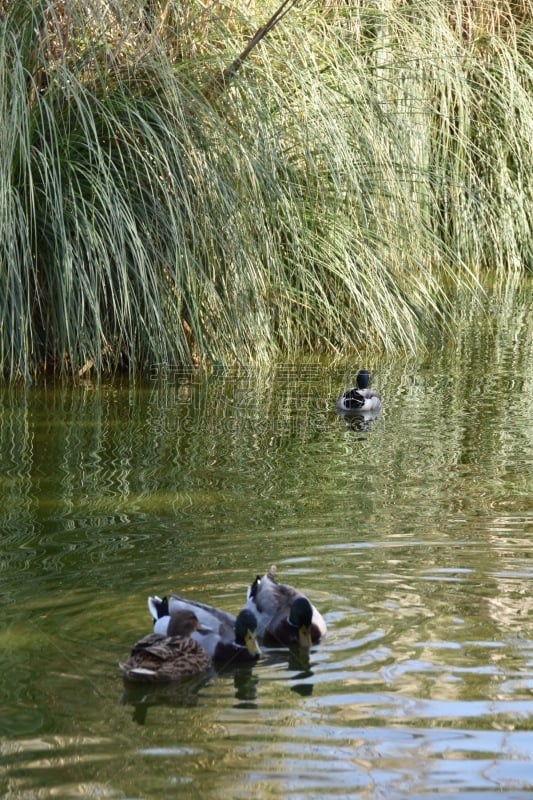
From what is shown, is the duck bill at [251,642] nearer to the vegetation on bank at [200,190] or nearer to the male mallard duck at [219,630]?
the male mallard duck at [219,630]

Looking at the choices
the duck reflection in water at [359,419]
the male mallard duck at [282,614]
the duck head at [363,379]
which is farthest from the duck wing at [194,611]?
the duck head at [363,379]

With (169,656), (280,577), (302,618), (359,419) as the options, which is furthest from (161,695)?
(359,419)

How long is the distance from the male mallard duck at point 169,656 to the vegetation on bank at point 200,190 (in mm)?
4754

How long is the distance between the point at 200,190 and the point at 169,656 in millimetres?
5791

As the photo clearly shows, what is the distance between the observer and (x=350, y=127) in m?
11.1

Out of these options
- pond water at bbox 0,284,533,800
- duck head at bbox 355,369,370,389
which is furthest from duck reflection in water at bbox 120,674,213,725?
duck head at bbox 355,369,370,389

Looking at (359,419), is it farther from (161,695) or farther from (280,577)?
(161,695)

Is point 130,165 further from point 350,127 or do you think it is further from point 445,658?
point 445,658

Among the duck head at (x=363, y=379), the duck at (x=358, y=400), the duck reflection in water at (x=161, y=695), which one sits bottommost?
the duck reflection in water at (x=161, y=695)

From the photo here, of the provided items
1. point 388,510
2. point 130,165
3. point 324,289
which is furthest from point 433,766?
point 324,289

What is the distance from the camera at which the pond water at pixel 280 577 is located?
12.4ft

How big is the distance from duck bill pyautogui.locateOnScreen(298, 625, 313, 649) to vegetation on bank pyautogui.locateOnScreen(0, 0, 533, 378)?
4.76 meters

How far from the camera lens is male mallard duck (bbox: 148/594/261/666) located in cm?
452

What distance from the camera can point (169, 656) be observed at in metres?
4.34
